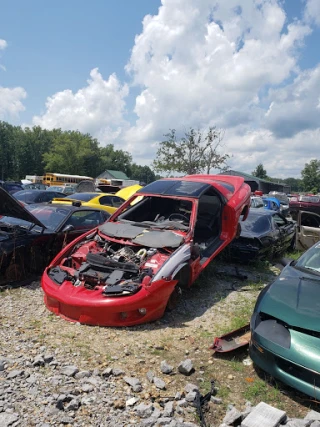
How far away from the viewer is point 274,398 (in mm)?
3027

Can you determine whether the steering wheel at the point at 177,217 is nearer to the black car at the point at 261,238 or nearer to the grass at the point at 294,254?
the black car at the point at 261,238

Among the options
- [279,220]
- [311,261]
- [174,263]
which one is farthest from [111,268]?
[279,220]

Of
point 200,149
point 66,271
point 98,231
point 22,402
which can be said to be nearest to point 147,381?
point 22,402

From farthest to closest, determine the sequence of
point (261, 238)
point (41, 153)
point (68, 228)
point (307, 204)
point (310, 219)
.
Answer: point (41, 153)
point (307, 204)
point (310, 219)
point (261, 238)
point (68, 228)

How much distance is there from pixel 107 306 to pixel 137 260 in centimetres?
101

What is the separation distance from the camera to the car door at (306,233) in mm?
8078

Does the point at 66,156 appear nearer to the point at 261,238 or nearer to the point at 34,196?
the point at 34,196

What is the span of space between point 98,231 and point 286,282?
3.27 metres

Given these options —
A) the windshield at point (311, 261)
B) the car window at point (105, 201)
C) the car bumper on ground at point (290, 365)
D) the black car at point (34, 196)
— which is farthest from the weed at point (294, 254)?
the black car at point (34, 196)

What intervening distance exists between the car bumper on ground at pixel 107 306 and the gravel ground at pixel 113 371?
104 millimetres

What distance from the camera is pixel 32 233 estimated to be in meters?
6.17

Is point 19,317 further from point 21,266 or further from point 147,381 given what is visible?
point 147,381

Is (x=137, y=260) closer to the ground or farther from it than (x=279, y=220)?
closer to the ground

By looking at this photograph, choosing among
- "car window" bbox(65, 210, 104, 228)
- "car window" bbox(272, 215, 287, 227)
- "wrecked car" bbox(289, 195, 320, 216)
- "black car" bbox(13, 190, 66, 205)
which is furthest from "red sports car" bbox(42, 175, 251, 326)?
"wrecked car" bbox(289, 195, 320, 216)
